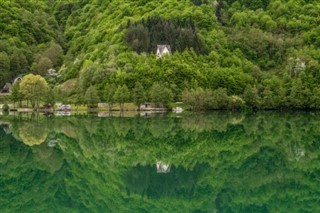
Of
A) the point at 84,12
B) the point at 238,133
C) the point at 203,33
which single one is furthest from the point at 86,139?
the point at 84,12

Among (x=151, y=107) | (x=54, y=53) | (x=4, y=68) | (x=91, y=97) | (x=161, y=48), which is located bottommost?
(x=151, y=107)

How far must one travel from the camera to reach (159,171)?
3384 cm

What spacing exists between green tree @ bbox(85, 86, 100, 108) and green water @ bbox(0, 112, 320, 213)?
46265 mm

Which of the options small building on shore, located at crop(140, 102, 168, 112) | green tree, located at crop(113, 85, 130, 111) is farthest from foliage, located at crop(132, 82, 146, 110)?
small building on shore, located at crop(140, 102, 168, 112)

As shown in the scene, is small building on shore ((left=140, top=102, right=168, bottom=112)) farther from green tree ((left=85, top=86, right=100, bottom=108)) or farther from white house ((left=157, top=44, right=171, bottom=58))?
white house ((left=157, top=44, right=171, bottom=58))

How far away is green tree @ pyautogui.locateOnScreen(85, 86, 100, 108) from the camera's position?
103438 mm

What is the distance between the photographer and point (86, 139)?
5203 cm

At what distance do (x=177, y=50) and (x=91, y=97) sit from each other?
27299mm

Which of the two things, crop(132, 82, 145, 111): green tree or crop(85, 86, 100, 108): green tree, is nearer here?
crop(132, 82, 145, 111): green tree

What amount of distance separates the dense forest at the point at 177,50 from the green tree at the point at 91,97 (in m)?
0.29

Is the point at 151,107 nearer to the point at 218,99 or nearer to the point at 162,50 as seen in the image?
the point at 218,99

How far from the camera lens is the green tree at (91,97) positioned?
103 meters

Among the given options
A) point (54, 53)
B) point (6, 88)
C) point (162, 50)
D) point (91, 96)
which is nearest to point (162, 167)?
point (91, 96)

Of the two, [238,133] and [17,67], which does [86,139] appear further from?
[17,67]
